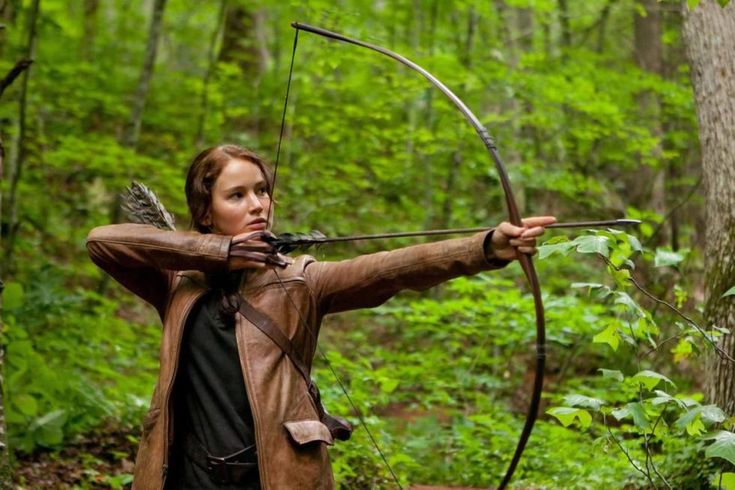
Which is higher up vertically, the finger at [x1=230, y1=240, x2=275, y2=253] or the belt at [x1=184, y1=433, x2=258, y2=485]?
the finger at [x1=230, y1=240, x2=275, y2=253]

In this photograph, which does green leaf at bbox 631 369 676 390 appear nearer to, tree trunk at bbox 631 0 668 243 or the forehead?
the forehead

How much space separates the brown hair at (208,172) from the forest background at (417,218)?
1.05 m

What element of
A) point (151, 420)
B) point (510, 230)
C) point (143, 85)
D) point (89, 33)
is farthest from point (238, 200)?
point (89, 33)

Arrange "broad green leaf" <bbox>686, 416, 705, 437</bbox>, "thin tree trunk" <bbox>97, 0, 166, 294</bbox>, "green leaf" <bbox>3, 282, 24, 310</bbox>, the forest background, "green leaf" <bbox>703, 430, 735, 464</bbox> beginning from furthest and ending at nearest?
"thin tree trunk" <bbox>97, 0, 166, 294</bbox>, "green leaf" <bbox>3, 282, 24, 310</bbox>, the forest background, "broad green leaf" <bbox>686, 416, 705, 437</bbox>, "green leaf" <bbox>703, 430, 735, 464</bbox>

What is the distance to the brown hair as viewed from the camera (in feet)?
8.48

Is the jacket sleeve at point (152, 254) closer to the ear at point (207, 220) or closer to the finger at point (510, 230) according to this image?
the ear at point (207, 220)

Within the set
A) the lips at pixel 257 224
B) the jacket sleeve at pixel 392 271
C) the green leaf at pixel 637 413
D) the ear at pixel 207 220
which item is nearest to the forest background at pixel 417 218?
the green leaf at pixel 637 413

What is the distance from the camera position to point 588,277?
359 inches

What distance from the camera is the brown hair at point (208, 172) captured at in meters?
2.59

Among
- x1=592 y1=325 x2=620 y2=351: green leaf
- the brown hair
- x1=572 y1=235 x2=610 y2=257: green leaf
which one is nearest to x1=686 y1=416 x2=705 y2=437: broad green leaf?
x1=592 y1=325 x2=620 y2=351: green leaf

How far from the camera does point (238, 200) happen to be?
257 centimetres

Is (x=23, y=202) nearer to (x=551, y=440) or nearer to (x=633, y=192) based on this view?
(x=551, y=440)

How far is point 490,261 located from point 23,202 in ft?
26.1

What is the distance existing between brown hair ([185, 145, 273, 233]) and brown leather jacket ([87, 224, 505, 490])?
0.17m
